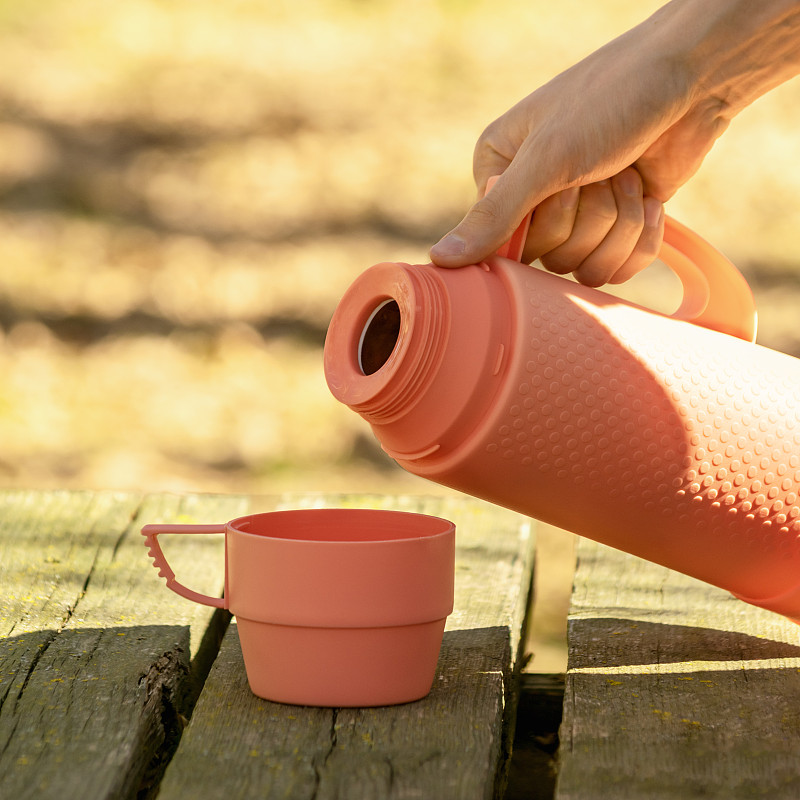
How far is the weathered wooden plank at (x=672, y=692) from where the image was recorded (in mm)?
789

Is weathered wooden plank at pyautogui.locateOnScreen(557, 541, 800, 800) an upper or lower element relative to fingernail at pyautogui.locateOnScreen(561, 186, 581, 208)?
lower

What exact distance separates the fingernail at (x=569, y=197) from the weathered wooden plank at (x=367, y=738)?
1.43ft

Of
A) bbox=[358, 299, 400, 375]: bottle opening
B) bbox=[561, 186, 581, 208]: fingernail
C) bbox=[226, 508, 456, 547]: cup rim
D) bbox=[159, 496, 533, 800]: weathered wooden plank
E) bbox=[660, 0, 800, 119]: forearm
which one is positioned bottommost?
bbox=[159, 496, 533, 800]: weathered wooden plank

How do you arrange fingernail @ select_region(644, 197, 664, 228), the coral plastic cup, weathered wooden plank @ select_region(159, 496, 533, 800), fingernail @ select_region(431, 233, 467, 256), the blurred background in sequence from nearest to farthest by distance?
weathered wooden plank @ select_region(159, 496, 533, 800) < the coral plastic cup < fingernail @ select_region(431, 233, 467, 256) < fingernail @ select_region(644, 197, 664, 228) < the blurred background

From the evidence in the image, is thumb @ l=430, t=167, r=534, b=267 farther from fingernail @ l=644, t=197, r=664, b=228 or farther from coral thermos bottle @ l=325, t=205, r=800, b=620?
fingernail @ l=644, t=197, r=664, b=228

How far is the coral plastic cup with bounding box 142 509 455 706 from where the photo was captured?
89cm

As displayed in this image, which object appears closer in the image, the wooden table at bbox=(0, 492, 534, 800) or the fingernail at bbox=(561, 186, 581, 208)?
the wooden table at bbox=(0, 492, 534, 800)

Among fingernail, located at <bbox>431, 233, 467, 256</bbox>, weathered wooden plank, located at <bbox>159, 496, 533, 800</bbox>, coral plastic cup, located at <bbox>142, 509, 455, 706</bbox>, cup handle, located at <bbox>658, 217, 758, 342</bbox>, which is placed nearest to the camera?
weathered wooden plank, located at <bbox>159, 496, 533, 800</bbox>

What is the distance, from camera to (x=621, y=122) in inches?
42.9

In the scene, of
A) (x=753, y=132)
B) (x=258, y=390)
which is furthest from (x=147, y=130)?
(x=753, y=132)

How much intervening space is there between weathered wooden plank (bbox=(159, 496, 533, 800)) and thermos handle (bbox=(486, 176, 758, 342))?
368mm

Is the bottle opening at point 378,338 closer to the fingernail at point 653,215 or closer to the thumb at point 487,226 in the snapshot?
the thumb at point 487,226

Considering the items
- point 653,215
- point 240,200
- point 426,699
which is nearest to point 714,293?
point 653,215

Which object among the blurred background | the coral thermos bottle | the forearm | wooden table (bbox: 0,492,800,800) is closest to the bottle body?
the coral thermos bottle
